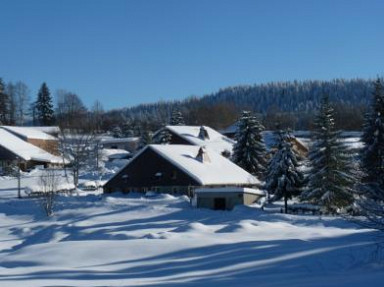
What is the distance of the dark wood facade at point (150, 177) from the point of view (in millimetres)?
52281

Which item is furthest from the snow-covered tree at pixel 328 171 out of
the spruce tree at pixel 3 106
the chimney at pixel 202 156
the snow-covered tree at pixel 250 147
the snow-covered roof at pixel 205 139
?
the spruce tree at pixel 3 106

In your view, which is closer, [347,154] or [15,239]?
[15,239]

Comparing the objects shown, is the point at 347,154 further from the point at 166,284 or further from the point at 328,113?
the point at 166,284

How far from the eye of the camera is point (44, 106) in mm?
119438

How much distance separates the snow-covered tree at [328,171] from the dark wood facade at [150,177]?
35.7ft

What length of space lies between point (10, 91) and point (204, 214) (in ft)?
328

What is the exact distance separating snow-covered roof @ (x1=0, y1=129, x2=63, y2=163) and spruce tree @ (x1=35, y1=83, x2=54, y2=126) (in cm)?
3651

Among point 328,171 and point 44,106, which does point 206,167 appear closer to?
point 328,171

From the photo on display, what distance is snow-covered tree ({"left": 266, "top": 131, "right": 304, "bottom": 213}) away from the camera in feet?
159

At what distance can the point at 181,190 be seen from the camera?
52188mm

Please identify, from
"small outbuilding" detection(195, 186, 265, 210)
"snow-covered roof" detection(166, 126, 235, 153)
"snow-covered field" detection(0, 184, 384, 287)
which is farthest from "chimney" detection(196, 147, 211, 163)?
"snow-covered roof" detection(166, 126, 235, 153)

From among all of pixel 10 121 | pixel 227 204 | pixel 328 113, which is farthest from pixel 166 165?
pixel 10 121

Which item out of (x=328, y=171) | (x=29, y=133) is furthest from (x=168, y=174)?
(x=29, y=133)

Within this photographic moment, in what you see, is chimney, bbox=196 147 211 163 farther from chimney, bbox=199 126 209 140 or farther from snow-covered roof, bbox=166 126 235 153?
chimney, bbox=199 126 209 140
